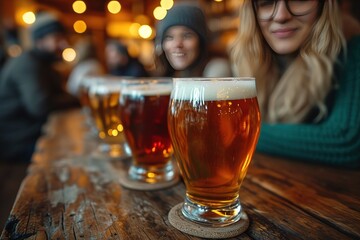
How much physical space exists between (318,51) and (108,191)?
0.68 metres

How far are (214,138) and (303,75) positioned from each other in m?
0.68

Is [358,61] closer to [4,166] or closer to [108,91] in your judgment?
[108,91]

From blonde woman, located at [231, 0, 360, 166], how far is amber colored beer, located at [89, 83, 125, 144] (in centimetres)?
49

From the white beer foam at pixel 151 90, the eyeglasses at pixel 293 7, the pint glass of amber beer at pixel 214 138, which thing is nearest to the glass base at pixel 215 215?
the pint glass of amber beer at pixel 214 138

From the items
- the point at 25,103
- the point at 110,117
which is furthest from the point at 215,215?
the point at 25,103

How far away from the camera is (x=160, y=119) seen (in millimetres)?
932

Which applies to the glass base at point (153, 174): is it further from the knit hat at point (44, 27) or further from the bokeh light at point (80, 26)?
the bokeh light at point (80, 26)

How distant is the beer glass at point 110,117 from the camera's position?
1.26 metres

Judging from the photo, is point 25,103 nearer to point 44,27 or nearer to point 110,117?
point 44,27

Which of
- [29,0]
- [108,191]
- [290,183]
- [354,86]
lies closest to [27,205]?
[108,191]

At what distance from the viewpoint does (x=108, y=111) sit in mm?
1281

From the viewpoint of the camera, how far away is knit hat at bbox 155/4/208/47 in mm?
774

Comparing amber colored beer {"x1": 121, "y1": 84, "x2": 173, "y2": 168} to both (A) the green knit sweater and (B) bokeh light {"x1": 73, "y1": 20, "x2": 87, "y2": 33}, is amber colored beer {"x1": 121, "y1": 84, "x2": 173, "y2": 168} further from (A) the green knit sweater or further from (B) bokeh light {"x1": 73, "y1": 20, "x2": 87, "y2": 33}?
(B) bokeh light {"x1": 73, "y1": 20, "x2": 87, "y2": 33}

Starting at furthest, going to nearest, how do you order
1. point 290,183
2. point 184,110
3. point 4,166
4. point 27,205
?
point 4,166 < point 290,183 < point 27,205 < point 184,110
